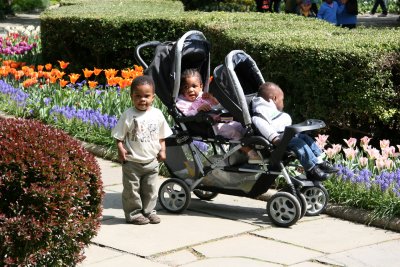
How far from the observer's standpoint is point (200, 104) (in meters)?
7.59

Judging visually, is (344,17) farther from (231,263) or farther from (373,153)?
(231,263)

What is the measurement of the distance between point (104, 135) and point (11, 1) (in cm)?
2427

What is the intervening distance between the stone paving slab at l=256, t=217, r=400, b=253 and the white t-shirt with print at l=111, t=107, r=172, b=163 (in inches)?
40.7

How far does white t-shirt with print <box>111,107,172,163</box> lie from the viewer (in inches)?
275

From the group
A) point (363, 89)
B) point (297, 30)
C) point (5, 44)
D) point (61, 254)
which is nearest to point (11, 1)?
point (5, 44)

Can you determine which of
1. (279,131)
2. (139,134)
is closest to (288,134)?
(279,131)

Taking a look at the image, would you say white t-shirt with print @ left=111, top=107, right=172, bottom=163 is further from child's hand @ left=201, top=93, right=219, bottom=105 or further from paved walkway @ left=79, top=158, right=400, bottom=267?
child's hand @ left=201, top=93, right=219, bottom=105

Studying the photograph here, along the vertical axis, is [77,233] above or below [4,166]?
below

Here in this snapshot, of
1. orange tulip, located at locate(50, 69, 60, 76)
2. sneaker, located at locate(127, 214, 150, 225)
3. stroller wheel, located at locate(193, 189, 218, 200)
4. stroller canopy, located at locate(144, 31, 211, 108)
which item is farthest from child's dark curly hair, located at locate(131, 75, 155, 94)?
orange tulip, located at locate(50, 69, 60, 76)

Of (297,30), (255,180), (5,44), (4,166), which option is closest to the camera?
(4,166)

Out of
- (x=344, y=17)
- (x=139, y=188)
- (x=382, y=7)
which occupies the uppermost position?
(x=344, y=17)

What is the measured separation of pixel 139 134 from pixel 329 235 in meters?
1.60

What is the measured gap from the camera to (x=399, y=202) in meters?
7.04

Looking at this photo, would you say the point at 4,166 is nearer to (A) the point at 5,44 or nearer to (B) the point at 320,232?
(B) the point at 320,232
